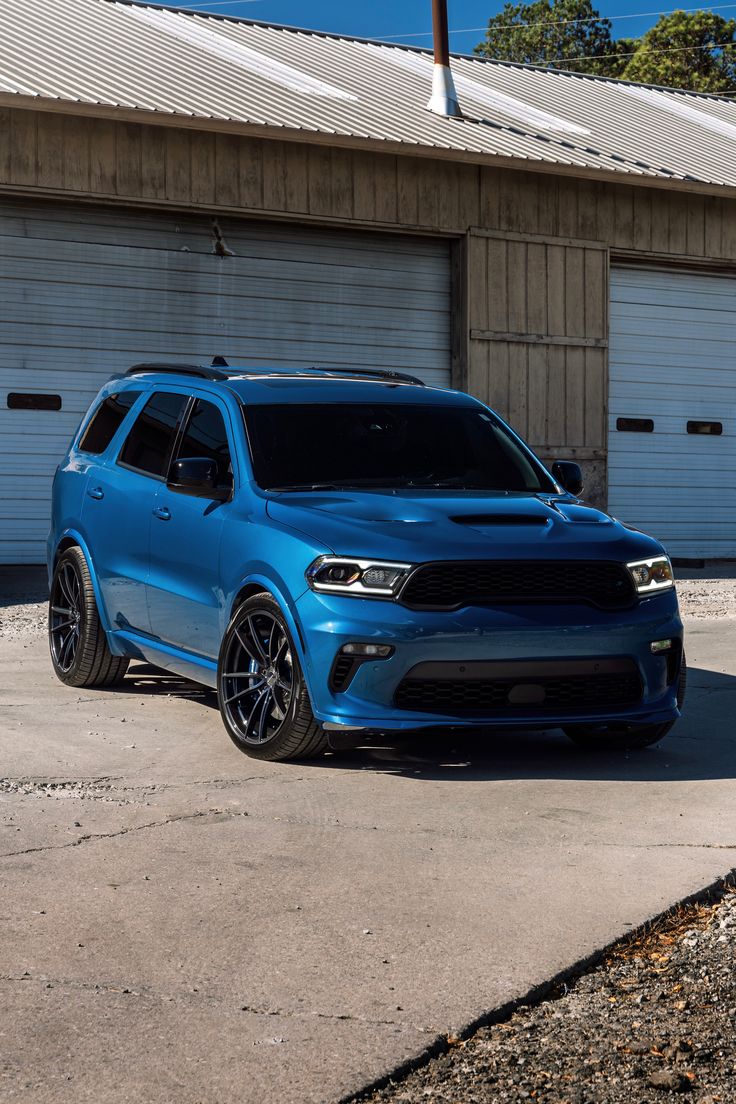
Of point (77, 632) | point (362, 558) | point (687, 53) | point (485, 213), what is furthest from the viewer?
point (687, 53)

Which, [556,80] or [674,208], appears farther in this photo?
[556,80]

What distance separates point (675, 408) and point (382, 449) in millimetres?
12136

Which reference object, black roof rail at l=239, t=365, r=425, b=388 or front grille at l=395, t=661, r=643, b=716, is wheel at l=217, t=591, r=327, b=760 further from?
black roof rail at l=239, t=365, r=425, b=388

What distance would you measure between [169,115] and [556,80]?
1030 centimetres

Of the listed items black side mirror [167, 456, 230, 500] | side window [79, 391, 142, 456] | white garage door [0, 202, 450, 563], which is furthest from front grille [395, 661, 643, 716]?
white garage door [0, 202, 450, 563]

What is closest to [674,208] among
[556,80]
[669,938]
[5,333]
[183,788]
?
[556,80]

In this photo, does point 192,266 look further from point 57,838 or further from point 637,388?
point 57,838

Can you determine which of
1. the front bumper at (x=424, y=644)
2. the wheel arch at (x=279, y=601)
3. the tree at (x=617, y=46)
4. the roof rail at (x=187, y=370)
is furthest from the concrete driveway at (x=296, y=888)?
the tree at (x=617, y=46)

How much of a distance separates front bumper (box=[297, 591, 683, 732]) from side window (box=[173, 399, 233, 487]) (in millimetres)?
1381

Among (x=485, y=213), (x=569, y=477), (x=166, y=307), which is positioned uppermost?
(x=485, y=213)

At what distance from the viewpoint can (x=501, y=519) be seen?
671 cm

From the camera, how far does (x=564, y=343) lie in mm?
18031

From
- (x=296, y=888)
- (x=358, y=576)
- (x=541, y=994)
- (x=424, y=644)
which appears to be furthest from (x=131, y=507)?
(x=541, y=994)

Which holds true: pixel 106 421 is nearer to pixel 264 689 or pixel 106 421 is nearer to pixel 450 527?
pixel 264 689
